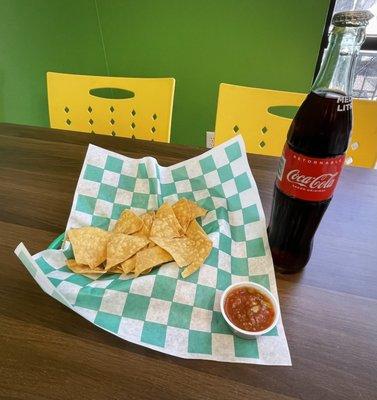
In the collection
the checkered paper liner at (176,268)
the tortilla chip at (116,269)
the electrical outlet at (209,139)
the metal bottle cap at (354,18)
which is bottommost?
the electrical outlet at (209,139)

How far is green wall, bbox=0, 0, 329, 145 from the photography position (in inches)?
65.1

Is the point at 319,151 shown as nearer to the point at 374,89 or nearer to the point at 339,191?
the point at 339,191

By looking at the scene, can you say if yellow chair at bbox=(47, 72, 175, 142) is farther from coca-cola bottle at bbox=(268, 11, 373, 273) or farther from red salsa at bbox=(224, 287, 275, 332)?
red salsa at bbox=(224, 287, 275, 332)

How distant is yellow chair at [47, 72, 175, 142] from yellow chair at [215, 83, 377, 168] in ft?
0.75

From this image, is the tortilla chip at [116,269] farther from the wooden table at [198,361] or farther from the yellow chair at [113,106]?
the yellow chair at [113,106]

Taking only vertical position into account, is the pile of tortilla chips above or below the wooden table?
above

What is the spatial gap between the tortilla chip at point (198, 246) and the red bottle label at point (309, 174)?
193mm

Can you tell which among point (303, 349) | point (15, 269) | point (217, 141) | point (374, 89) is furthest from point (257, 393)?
point (374, 89)

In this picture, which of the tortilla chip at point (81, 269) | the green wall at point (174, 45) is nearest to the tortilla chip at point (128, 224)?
the tortilla chip at point (81, 269)

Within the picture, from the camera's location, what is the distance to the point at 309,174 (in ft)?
1.82

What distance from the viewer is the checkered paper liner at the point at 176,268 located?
52 cm

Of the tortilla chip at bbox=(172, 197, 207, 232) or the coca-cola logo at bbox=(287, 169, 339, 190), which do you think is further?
the tortilla chip at bbox=(172, 197, 207, 232)

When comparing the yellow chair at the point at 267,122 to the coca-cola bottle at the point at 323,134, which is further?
the yellow chair at the point at 267,122

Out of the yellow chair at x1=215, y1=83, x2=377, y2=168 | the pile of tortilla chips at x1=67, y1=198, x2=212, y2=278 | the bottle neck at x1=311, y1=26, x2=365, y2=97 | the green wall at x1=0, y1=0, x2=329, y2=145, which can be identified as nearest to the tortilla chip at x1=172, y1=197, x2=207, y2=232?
the pile of tortilla chips at x1=67, y1=198, x2=212, y2=278
